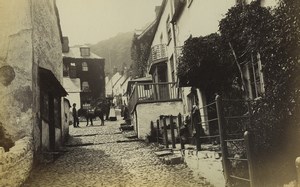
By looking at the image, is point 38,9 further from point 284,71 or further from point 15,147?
point 284,71

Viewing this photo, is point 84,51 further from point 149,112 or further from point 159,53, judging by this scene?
point 149,112

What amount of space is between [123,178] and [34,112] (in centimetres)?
286

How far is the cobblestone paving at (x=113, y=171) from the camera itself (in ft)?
23.7

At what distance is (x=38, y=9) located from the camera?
959 cm

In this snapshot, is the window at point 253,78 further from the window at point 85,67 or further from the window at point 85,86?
the window at point 85,86

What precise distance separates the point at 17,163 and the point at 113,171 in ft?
8.77

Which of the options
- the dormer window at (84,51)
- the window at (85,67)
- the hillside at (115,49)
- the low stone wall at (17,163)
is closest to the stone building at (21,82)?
the low stone wall at (17,163)

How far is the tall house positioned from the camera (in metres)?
41.8

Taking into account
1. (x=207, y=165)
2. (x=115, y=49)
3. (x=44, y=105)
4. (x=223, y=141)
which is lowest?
(x=207, y=165)

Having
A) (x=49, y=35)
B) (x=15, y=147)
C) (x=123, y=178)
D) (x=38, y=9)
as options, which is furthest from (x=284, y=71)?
(x=49, y=35)

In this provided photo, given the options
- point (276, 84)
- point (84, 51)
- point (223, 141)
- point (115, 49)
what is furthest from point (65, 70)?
point (276, 84)

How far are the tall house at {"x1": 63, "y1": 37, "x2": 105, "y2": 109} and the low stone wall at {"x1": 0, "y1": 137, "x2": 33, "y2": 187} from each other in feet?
110

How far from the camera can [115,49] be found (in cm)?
5888

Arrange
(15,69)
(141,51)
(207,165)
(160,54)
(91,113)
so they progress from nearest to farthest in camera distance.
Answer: (207,165) → (15,69) → (160,54) → (91,113) → (141,51)
